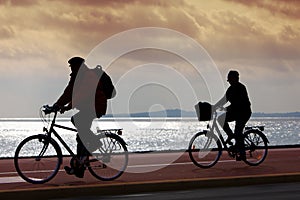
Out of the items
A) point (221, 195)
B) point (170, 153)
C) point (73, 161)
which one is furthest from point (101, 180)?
point (170, 153)

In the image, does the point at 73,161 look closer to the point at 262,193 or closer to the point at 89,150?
the point at 89,150

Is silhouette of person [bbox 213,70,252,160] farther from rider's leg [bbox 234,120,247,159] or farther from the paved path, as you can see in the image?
the paved path

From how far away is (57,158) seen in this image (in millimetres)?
9703

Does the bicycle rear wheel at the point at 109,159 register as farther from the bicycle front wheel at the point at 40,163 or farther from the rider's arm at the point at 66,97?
the rider's arm at the point at 66,97

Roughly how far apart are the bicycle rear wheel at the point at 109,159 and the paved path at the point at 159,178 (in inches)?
6.1

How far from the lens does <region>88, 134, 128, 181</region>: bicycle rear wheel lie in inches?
390

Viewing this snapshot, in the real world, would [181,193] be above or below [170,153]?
below

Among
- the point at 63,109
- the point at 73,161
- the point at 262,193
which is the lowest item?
the point at 262,193

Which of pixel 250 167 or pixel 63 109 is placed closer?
pixel 63 109

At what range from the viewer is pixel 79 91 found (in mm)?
9617

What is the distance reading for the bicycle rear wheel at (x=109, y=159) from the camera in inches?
390

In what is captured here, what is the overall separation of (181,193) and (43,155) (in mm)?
2213

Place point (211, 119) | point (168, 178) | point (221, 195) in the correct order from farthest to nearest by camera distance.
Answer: point (211, 119), point (168, 178), point (221, 195)

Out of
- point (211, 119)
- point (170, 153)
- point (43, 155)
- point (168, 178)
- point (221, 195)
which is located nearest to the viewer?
point (221, 195)
